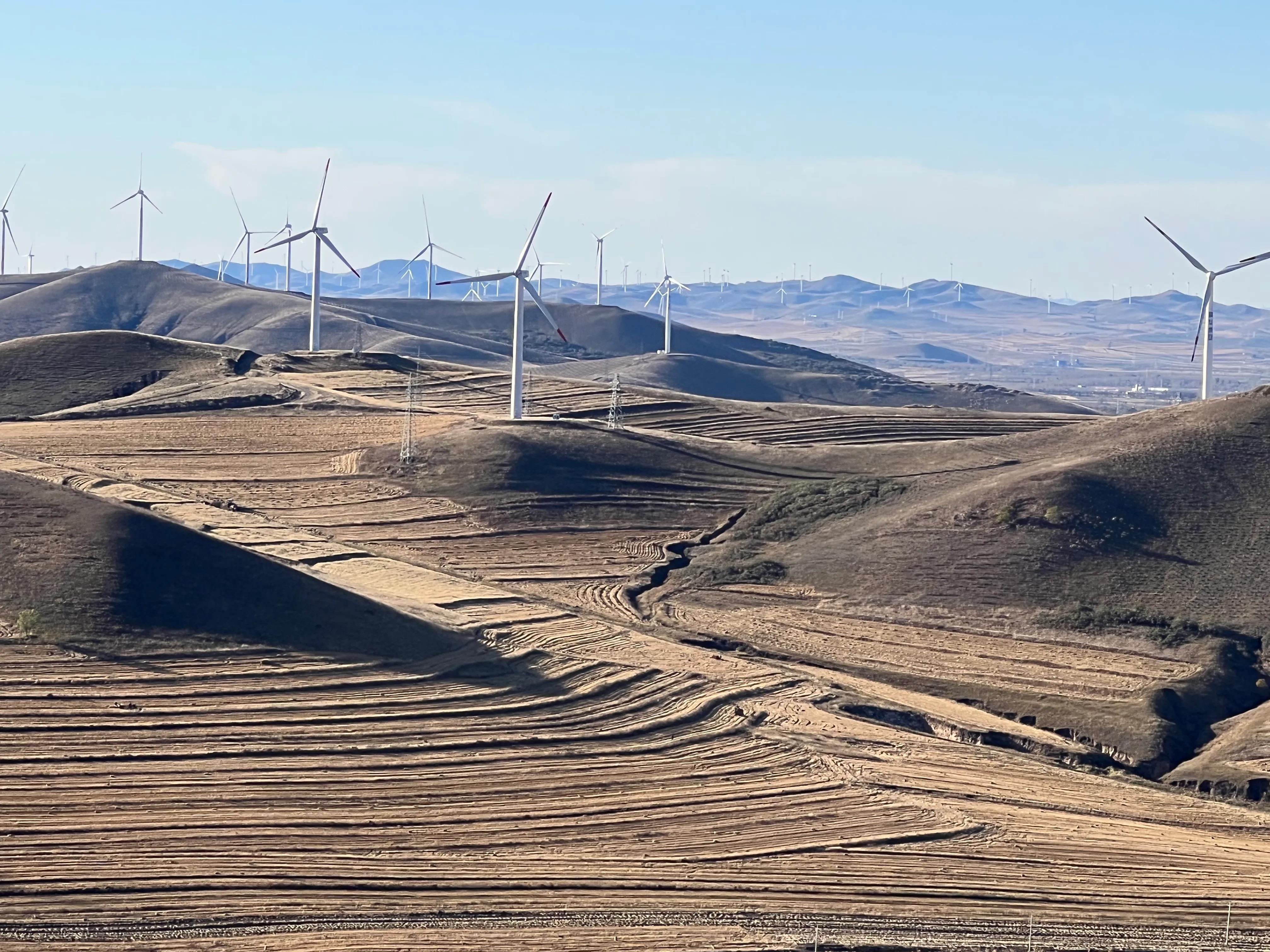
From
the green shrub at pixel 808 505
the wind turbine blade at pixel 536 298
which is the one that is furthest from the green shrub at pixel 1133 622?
the wind turbine blade at pixel 536 298

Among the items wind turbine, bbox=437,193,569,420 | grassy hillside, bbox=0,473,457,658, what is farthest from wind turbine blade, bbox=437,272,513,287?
grassy hillside, bbox=0,473,457,658

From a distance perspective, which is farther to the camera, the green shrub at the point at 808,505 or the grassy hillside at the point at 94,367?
the grassy hillside at the point at 94,367

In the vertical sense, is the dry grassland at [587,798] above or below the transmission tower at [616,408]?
below

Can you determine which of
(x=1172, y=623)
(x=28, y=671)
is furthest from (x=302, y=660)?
(x=1172, y=623)

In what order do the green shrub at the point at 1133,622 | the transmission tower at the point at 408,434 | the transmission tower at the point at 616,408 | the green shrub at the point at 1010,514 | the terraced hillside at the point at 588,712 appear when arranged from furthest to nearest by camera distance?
the transmission tower at the point at 616,408
the transmission tower at the point at 408,434
the green shrub at the point at 1010,514
the green shrub at the point at 1133,622
the terraced hillside at the point at 588,712

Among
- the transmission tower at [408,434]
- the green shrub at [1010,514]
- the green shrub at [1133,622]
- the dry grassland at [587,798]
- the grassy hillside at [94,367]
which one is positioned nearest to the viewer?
the dry grassland at [587,798]

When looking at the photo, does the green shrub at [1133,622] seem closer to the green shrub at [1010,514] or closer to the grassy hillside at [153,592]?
the green shrub at [1010,514]

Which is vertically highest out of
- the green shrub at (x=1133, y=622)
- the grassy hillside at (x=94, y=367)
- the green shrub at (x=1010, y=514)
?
the grassy hillside at (x=94, y=367)
